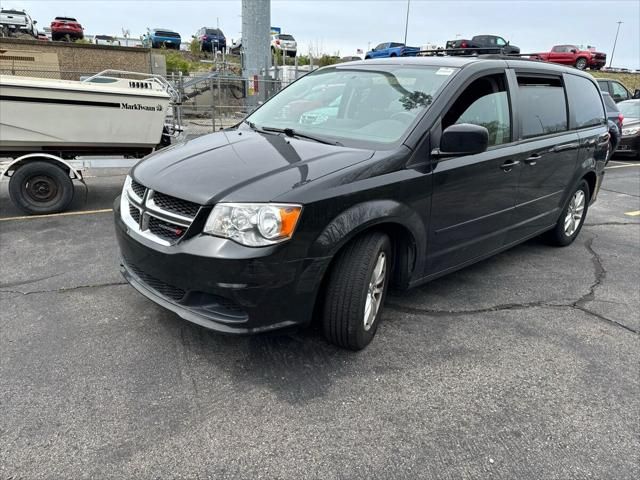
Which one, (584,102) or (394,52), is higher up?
(394,52)

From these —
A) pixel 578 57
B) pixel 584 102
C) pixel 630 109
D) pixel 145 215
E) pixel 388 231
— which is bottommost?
pixel 388 231

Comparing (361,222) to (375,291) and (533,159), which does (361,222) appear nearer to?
(375,291)

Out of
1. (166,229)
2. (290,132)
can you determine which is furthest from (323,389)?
(290,132)

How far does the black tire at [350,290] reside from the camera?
274 centimetres

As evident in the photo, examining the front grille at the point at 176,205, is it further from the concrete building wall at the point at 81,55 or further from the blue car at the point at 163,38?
the blue car at the point at 163,38

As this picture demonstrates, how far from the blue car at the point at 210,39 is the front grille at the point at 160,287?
3136 centimetres

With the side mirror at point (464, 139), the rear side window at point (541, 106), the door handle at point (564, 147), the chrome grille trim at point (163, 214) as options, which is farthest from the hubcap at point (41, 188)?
the door handle at point (564, 147)

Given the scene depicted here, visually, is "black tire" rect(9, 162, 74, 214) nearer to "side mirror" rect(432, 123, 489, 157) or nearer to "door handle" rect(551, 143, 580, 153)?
"side mirror" rect(432, 123, 489, 157)

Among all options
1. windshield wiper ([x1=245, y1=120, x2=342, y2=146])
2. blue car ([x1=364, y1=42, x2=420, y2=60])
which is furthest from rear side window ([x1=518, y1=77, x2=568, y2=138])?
windshield wiper ([x1=245, y1=120, x2=342, y2=146])

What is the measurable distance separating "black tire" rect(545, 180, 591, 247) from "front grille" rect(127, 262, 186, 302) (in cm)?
404

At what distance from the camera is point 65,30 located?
91.9 feet

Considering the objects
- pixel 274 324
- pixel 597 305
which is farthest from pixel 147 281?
pixel 597 305

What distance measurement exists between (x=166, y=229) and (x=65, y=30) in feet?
103

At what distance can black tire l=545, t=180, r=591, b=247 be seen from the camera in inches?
200
